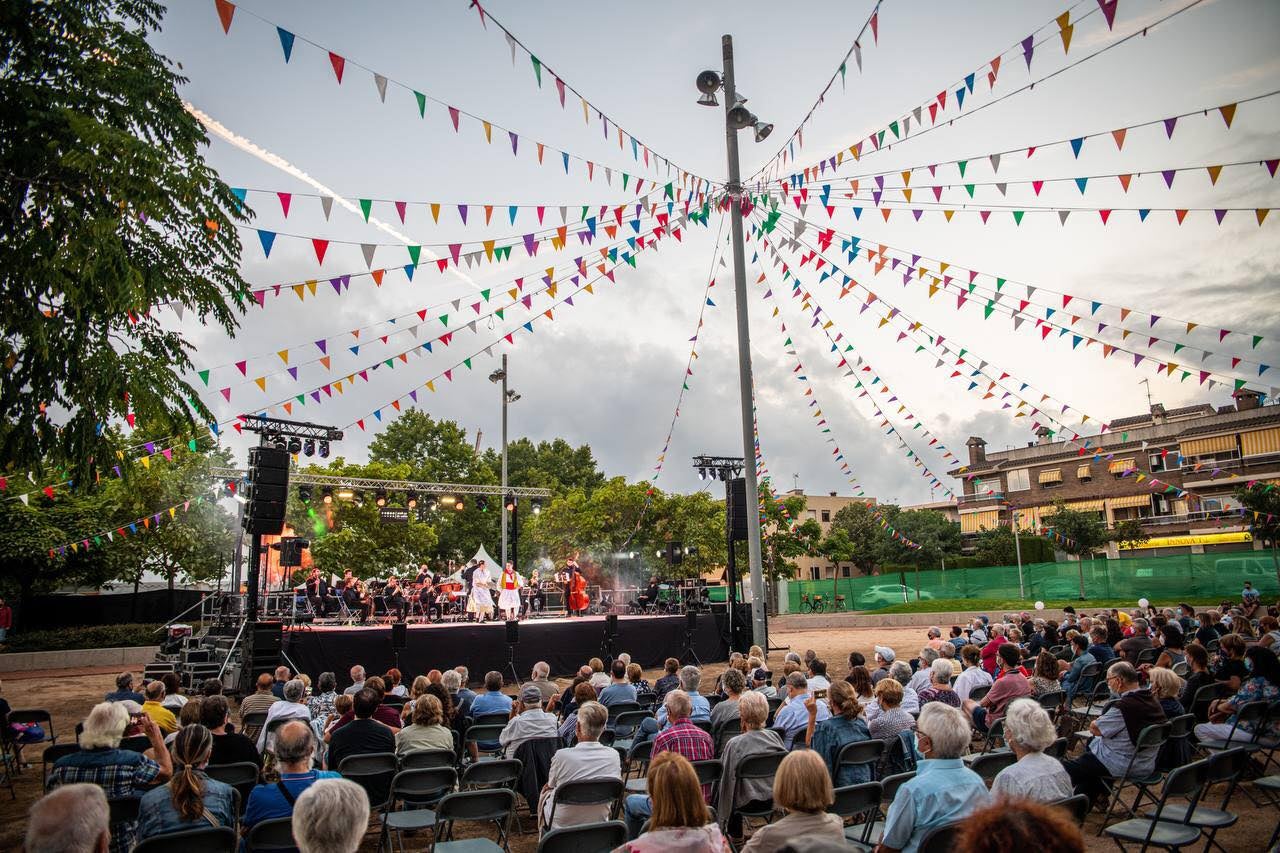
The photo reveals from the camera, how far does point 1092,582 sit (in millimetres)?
23703

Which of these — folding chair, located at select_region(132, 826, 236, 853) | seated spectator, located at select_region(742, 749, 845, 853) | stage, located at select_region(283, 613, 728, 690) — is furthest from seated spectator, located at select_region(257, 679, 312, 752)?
stage, located at select_region(283, 613, 728, 690)

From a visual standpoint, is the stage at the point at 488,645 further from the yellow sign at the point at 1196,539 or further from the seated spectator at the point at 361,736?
the yellow sign at the point at 1196,539

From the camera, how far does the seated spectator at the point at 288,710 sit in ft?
18.8

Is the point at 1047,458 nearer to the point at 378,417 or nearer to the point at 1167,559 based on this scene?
the point at 1167,559

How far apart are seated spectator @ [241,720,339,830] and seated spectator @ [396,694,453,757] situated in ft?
5.70

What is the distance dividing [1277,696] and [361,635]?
12132 mm

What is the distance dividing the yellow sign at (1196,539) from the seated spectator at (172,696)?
136ft

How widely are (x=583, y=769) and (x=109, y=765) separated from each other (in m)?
2.61

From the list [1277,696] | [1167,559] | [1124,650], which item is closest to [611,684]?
[1277,696]

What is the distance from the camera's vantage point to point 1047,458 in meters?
42.5

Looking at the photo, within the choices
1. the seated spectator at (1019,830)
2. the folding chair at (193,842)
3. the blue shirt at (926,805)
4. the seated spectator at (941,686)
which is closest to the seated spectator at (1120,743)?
the seated spectator at (941,686)

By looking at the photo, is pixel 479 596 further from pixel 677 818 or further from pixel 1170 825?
pixel 677 818

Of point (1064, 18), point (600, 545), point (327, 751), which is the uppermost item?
point (1064, 18)

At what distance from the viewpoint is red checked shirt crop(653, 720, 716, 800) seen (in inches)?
183
